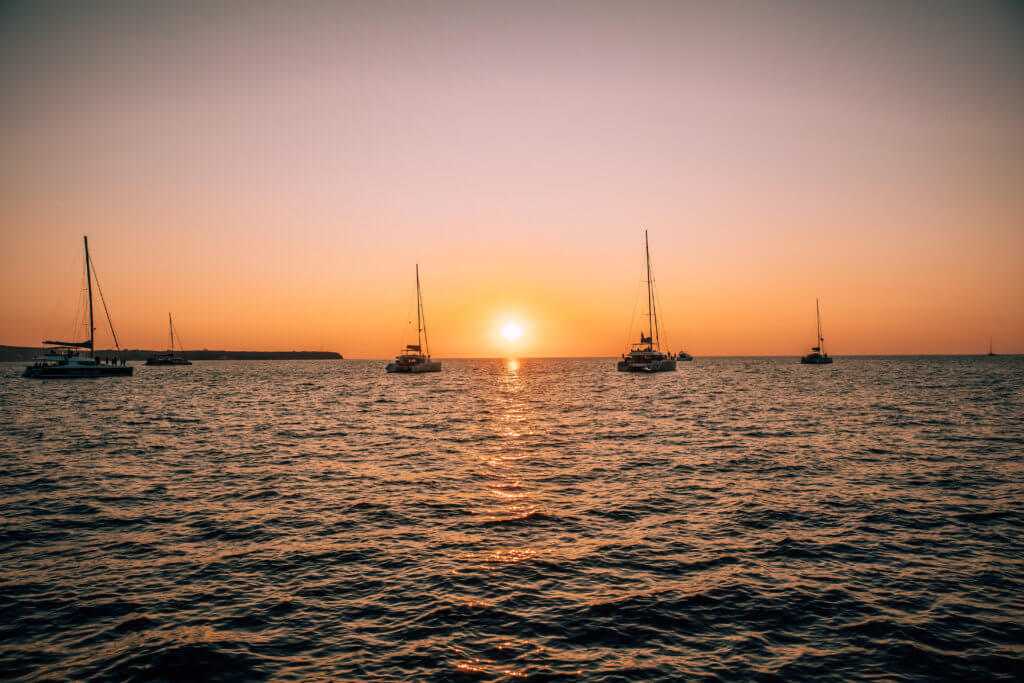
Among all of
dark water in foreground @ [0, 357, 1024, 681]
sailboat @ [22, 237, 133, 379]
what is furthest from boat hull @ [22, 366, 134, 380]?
dark water in foreground @ [0, 357, 1024, 681]

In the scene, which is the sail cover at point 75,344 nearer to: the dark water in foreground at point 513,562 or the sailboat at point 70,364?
the sailboat at point 70,364

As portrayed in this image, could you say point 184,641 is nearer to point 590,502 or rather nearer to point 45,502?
point 590,502

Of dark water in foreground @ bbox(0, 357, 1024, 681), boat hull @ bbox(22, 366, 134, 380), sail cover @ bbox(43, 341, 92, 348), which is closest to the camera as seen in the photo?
dark water in foreground @ bbox(0, 357, 1024, 681)

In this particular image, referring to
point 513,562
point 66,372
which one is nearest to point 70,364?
point 66,372

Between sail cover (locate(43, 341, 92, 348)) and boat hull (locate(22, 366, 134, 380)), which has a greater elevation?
sail cover (locate(43, 341, 92, 348))

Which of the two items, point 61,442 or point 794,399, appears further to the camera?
point 794,399

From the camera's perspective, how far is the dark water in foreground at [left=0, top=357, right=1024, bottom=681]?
30.0 feet

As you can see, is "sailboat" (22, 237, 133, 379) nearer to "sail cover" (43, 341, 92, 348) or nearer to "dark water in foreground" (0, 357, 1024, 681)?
"sail cover" (43, 341, 92, 348)

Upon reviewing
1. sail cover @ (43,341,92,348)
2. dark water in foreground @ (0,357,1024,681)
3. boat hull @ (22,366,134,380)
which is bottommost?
dark water in foreground @ (0,357,1024,681)

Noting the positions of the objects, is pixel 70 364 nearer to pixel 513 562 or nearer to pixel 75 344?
pixel 75 344

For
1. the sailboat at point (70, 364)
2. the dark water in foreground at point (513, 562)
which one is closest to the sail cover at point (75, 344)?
the sailboat at point (70, 364)

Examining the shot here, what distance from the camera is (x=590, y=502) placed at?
18.8 meters

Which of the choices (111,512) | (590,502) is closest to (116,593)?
(111,512)

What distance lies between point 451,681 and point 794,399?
62.6 meters
